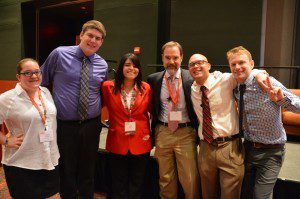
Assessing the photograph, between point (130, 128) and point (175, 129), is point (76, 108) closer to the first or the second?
point (130, 128)

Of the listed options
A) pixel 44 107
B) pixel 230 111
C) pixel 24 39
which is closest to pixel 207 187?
pixel 230 111

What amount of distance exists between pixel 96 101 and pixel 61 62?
43 cm

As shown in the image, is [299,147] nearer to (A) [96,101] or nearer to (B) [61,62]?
(A) [96,101]

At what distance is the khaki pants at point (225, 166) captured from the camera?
2107 millimetres

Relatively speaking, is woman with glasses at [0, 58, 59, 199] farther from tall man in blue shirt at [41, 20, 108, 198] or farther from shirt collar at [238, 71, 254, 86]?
shirt collar at [238, 71, 254, 86]

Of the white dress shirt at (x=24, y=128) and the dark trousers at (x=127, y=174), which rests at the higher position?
the white dress shirt at (x=24, y=128)

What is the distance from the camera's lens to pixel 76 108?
7.55 ft

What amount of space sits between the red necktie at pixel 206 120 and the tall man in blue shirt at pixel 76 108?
89cm

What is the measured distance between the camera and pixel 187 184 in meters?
2.35

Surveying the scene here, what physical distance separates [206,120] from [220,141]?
0.19 meters

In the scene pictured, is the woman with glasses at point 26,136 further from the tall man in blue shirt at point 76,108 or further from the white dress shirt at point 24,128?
the tall man in blue shirt at point 76,108

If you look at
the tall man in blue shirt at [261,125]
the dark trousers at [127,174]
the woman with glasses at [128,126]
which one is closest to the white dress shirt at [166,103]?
the woman with glasses at [128,126]

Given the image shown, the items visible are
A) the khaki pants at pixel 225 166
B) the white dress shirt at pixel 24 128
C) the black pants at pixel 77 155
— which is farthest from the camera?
the black pants at pixel 77 155

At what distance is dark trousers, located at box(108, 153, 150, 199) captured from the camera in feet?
8.00
